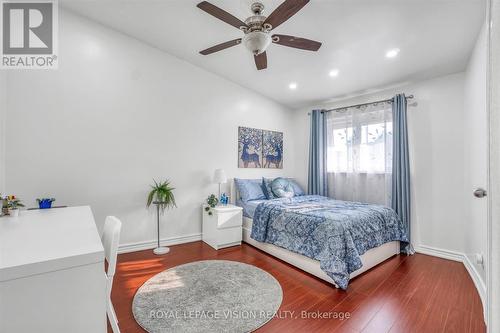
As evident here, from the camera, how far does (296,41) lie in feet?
7.06

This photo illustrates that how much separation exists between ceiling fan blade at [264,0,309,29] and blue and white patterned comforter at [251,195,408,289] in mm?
2016

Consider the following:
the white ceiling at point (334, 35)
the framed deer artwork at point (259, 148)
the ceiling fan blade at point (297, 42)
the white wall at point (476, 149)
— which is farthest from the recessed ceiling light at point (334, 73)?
the framed deer artwork at point (259, 148)

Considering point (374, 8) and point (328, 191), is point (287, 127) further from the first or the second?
point (374, 8)

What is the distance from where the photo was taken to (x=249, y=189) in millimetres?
4008

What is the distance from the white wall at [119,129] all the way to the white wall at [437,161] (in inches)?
115

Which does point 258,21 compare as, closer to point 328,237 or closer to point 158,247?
point 328,237

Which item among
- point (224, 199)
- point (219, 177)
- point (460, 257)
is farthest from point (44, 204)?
point (460, 257)

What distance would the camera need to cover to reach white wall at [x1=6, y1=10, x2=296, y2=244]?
267cm

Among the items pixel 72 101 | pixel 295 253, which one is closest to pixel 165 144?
pixel 72 101

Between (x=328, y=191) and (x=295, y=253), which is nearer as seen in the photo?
(x=295, y=253)

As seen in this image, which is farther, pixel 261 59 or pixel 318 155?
pixel 318 155

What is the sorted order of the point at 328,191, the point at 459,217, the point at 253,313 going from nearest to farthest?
the point at 253,313 < the point at 459,217 < the point at 328,191

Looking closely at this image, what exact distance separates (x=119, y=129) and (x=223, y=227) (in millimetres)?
2060

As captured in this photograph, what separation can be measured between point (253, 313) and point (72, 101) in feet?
10.6
